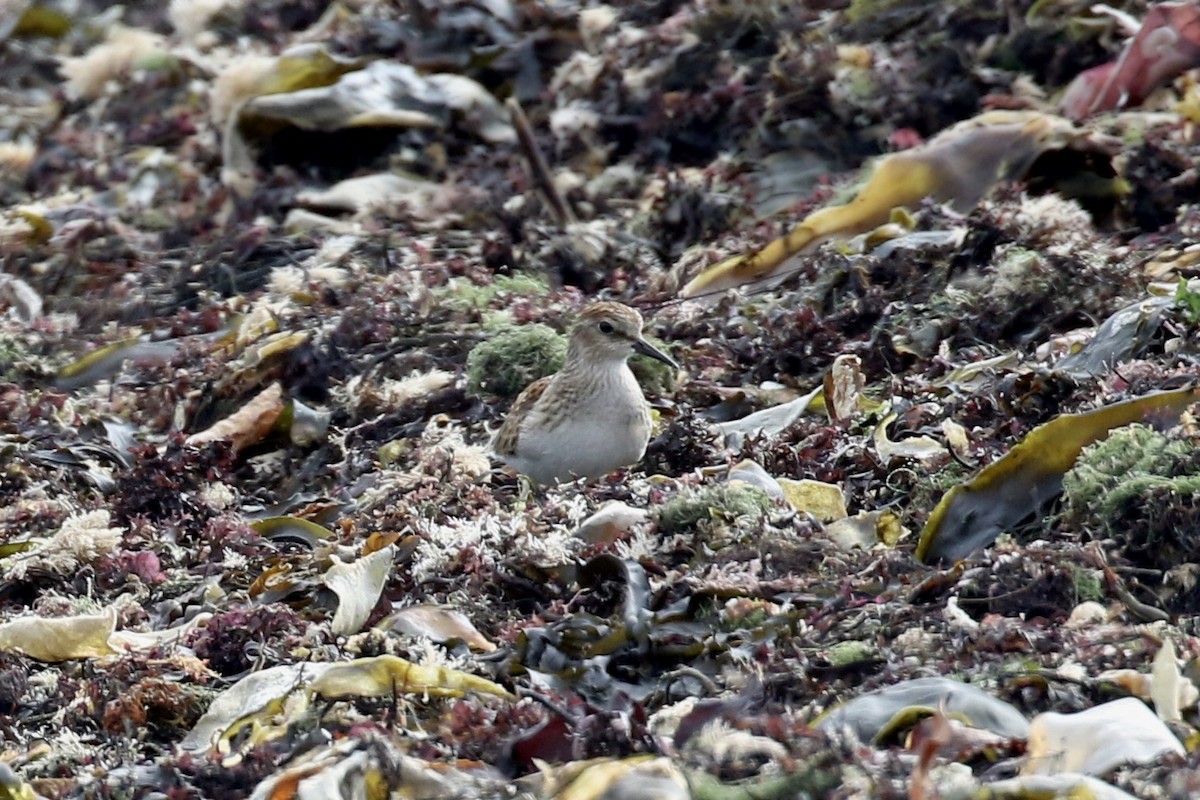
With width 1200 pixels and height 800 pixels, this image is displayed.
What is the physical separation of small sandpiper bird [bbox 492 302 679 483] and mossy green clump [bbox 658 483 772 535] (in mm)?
985

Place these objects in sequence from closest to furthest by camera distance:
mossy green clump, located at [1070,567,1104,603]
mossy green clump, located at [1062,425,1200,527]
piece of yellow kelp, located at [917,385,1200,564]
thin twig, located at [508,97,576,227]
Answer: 1. mossy green clump, located at [1070,567,1104,603]
2. mossy green clump, located at [1062,425,1200,527]
3. piece of yellow kelp, located at [917,385,1200,564]
4. thin twig, located at [508,97,576,227]

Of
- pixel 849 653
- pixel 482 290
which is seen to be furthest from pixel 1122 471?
pixel 482 290

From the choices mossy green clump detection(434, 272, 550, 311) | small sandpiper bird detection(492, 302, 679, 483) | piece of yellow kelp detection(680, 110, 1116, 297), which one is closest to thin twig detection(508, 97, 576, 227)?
mossy green clump detection(434, 272, 550, 311)

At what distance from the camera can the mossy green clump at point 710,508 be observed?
177 inches

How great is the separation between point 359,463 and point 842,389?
159cm

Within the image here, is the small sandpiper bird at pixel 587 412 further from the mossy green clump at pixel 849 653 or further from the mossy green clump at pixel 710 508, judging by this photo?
the mossy green clump at pixel 849 653

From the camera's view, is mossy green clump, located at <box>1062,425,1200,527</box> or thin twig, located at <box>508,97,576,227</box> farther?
thin twig, located at <box>508,97,576,227</box>

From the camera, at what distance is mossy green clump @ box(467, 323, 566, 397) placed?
6414 millimetres

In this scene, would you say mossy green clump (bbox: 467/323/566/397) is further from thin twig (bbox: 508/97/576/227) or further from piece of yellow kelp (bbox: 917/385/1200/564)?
piece of yellow kelp (bbox: 917/385/1200/564)

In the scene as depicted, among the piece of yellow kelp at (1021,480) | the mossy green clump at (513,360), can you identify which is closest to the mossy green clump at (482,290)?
the mossy green clump at (513,360)

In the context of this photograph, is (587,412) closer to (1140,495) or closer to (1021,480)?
(1021,480)

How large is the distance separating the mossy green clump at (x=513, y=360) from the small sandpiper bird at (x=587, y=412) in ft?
1.36

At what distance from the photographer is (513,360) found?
6484 millimetres

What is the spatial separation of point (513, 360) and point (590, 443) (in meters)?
0.99
